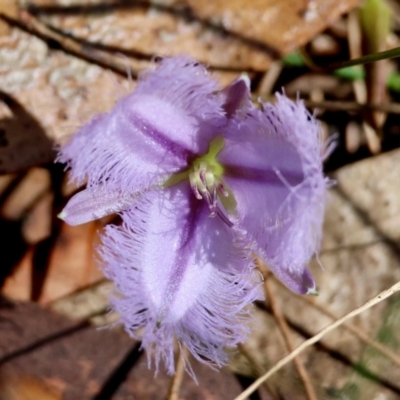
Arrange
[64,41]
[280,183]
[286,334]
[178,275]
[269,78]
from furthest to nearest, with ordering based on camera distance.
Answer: [269,78] → [286,334] → [64,41] → [178,275] → [280,183]

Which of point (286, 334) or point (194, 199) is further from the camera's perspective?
point (286, 334)

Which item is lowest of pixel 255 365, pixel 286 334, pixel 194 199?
pixel 255 365

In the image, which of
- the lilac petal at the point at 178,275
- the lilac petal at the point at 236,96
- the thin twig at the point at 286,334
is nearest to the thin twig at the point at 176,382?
the lilac petal at the point at 178,275

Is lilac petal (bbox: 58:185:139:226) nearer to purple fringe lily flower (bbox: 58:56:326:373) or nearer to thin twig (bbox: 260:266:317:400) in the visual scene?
purple fringe lily flower (bbox: 58:56:326:373)

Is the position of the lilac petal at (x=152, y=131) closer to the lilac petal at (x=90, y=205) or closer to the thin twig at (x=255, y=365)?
the lilac petal at (x=90, y=205)

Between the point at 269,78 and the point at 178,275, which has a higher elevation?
the point at 269,78

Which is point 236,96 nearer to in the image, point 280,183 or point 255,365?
point 280,183

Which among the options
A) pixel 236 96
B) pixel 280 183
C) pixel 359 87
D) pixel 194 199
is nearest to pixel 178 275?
pixel 194 199

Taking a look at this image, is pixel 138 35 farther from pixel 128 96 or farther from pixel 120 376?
pixel 120 376
